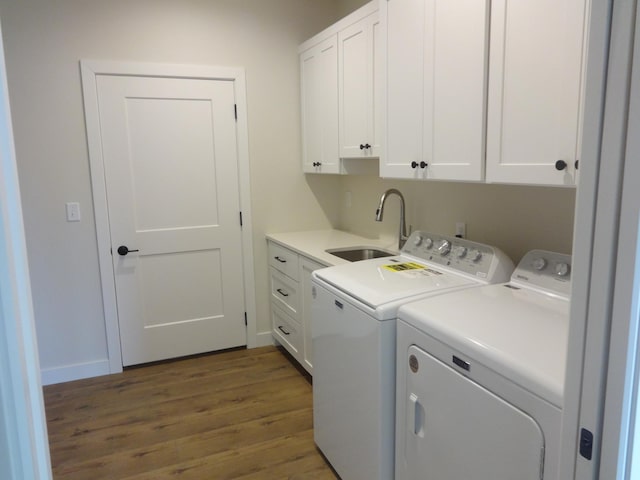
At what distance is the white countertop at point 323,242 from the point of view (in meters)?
2.72

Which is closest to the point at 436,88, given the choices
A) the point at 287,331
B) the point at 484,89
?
the point at 484,89

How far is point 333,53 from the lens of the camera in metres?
2.92

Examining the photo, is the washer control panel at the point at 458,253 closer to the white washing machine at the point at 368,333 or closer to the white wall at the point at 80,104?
the white washing machine at the point at 368,333

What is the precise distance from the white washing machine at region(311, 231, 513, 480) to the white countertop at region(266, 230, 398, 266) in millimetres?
465

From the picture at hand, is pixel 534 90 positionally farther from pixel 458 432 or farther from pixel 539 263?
pixel 458 432

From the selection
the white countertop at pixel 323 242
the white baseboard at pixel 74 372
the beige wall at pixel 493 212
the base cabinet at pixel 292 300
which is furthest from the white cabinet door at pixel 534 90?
the white baseboard at pixel 74 372

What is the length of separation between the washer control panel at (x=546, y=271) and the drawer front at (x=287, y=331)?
1.61 meters

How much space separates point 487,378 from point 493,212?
1139mm

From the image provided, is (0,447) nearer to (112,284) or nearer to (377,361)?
(377,361)

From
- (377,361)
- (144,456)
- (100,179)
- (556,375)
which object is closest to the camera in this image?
(556,375)

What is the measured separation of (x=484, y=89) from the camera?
66.5 inches

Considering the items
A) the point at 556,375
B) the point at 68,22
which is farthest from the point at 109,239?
the point at 556,375

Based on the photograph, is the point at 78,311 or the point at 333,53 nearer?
the point at 333,53

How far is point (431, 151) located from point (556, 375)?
1.19 metres
